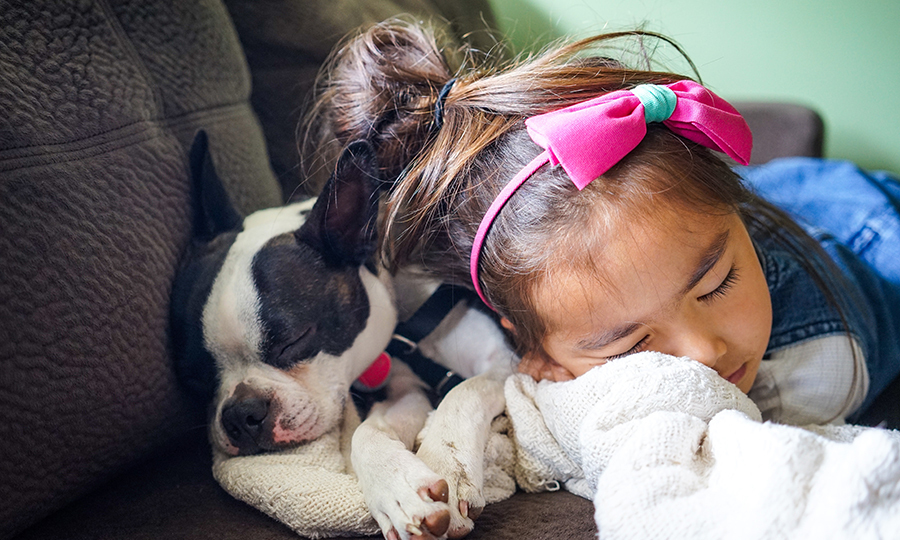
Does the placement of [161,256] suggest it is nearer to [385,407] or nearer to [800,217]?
[385,407]

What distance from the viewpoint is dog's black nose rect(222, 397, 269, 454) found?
827mm

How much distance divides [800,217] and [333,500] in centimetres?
126

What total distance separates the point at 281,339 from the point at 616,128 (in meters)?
0.56

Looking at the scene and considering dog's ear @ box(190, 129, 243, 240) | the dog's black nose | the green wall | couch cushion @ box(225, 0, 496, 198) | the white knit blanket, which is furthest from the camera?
the green wall

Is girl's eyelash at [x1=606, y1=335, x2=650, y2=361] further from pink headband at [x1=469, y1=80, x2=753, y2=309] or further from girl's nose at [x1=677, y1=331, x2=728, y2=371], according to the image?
pink headband at [x1=469, y1=80, x2=753, y2=309]

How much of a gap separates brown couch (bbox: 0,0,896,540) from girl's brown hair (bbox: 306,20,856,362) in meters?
0.29

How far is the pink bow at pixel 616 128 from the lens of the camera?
2.32 feet

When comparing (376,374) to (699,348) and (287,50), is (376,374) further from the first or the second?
(287,50)

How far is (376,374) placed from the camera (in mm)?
1033

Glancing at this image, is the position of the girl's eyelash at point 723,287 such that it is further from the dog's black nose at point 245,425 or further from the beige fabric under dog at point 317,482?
the dog's black nose at point 245,425

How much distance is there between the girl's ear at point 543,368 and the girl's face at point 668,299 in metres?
0.04

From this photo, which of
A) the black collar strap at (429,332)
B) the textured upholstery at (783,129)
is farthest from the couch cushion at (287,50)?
the textured upholstery at (783,129)

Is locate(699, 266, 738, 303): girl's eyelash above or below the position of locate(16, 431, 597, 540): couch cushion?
above

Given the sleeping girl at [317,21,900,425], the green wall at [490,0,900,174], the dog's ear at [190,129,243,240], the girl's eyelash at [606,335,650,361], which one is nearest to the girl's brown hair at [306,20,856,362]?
the sleeping girl at [317,21,900,425]
